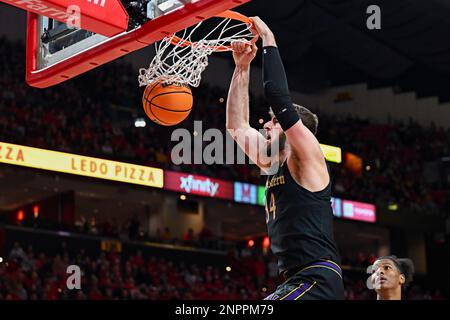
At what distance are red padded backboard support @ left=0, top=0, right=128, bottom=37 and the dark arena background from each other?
937 cm

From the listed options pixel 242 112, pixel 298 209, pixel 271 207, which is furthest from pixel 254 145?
pixel 298 209

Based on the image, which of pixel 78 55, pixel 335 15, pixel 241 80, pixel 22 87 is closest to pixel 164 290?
pixel 22 87

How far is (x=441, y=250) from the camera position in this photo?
26.3 metres

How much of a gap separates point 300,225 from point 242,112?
2.91 ft

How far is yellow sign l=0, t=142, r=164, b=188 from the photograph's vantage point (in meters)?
15.2

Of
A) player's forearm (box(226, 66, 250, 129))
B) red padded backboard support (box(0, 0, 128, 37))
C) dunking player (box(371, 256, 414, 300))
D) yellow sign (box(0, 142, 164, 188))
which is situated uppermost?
yellow sign (box(0, 142, 164, 188))

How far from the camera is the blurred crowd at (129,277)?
47.8 feet

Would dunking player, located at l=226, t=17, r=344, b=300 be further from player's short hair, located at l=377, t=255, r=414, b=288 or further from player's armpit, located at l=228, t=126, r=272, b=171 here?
player's short hair, located at l=377, t=255, r=414, b=288

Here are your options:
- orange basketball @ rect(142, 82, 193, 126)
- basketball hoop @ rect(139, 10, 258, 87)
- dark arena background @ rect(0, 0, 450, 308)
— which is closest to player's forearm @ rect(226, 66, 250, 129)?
basketball hoop @ rect(139, 10, 258, 87)

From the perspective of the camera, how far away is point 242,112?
4.52 meters

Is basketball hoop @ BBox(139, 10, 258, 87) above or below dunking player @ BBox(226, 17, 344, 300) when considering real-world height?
above

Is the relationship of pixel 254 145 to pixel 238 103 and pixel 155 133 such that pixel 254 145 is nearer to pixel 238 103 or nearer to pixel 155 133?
pixel 238 103

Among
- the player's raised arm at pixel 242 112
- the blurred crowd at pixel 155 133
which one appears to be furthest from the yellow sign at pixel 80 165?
the player's raised arm at pixel 242 112
